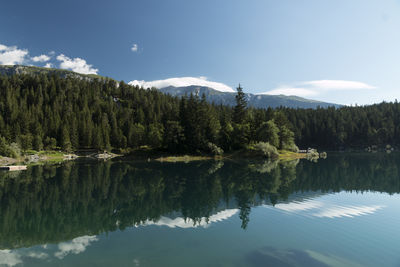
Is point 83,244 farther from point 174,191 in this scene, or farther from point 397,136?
point 397,136

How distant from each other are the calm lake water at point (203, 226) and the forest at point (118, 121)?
57973 mm

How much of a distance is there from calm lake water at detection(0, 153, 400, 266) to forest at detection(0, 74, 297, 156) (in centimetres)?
5797

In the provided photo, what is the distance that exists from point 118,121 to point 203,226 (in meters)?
149

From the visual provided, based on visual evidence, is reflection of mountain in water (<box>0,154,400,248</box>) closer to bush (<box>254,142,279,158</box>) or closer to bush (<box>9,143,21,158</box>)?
bush (<box>254,142,279,158</box>)

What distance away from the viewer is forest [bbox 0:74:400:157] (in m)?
95.4

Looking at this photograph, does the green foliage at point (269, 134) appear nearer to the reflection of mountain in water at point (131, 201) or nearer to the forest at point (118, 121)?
the forest at point (118, 121)

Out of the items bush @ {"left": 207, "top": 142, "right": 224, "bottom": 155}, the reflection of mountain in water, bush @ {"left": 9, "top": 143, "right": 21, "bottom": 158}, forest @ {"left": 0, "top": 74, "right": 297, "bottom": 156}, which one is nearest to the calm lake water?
the reflection of mountain in water

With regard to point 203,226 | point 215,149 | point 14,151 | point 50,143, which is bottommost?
point 203,226

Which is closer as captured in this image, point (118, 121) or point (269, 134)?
point (269, 134)

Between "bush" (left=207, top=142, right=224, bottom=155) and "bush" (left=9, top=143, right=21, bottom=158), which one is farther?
"bush" (left=207, top=142, right=224, bottom=155)

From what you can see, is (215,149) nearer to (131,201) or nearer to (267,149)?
(267,149)

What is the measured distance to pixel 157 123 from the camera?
132 metres

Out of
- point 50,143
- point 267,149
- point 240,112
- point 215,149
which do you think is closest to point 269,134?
point 267,149

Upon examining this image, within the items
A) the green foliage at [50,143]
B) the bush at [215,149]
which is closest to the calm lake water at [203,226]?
the bush at [215,149]
